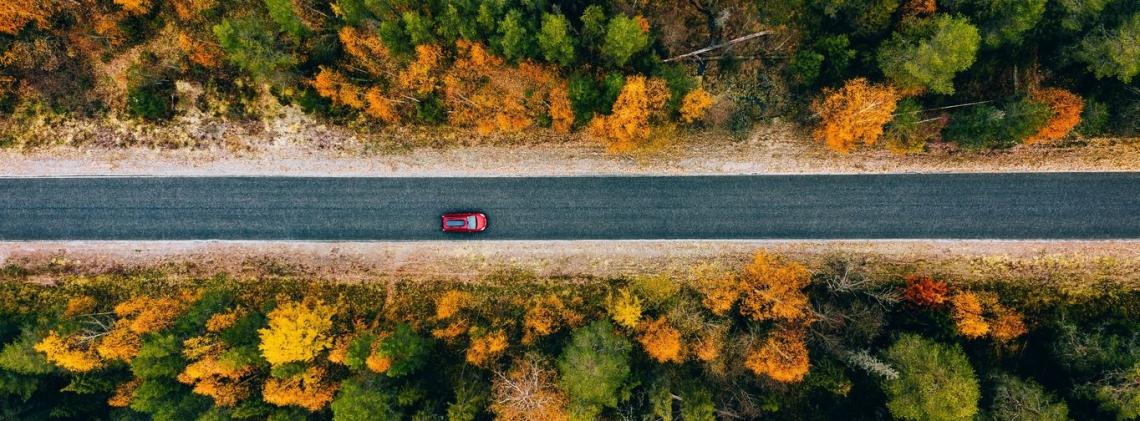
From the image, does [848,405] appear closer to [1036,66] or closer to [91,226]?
[1036,66]

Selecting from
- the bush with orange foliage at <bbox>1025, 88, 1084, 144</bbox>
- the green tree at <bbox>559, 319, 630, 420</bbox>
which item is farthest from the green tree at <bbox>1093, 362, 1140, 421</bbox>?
the green tree at <bbox>559, 319, 630, 420</bbox>

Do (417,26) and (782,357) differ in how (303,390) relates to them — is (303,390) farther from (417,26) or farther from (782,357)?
(782,357)

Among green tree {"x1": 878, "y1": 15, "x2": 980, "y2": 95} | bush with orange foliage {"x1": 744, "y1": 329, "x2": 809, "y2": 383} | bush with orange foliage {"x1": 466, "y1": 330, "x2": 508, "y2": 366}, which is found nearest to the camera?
green tree {"x1": 878, "y1": 15, "x2": 980, "y2": 95}

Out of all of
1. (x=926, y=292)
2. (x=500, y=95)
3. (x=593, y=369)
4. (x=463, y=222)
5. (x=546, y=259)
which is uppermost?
(x=500, y=95)

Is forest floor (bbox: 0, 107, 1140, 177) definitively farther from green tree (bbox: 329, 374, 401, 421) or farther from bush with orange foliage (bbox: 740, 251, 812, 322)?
green tree (bbox: 329, 374, 401, 421)

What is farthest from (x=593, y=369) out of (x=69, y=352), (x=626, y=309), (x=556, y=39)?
(x=69, y=352)

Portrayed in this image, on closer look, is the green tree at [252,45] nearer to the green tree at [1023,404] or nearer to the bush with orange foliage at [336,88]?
the bush with orange foliage at [336,88]

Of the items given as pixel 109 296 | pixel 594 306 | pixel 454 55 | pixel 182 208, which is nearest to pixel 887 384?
pixel 594 306
